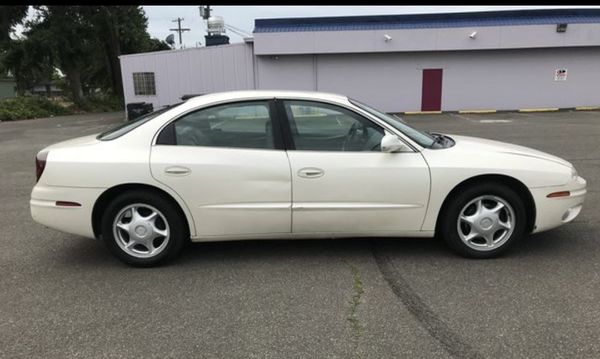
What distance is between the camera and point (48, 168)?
4254 mm

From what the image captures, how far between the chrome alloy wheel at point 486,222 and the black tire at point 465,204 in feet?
0.09

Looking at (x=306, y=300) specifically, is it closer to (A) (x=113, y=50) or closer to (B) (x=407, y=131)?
(B) (x=407, y=131)

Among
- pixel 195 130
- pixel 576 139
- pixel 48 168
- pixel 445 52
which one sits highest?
pixel 445 52

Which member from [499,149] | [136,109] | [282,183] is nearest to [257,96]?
[282,183]

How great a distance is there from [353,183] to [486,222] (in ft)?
3.92

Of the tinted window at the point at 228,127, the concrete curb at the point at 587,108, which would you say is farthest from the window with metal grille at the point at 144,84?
the tinted window at the point at 228,127

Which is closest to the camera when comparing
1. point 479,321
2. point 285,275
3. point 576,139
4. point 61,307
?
point 479,321

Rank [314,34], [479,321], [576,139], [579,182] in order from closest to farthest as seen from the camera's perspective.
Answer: [479,321] → [579,182] → [576,139] → [314,34]

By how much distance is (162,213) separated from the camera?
4.27 m

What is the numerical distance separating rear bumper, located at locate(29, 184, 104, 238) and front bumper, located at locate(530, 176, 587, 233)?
3672 mm

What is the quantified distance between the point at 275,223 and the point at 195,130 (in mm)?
1051

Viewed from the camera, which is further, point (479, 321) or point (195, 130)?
point (195, 130)

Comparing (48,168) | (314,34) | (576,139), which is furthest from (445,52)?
(48,168)

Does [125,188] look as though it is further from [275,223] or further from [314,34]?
[314,34]
